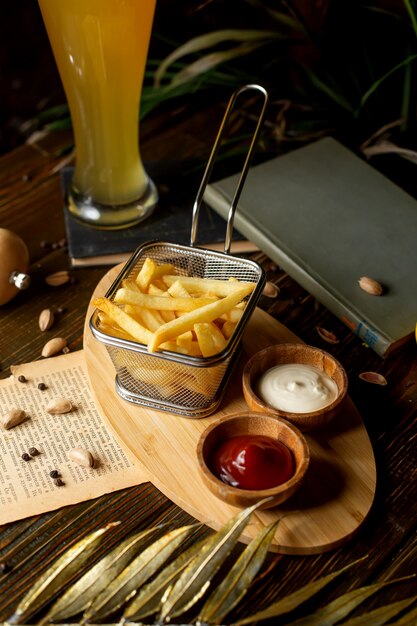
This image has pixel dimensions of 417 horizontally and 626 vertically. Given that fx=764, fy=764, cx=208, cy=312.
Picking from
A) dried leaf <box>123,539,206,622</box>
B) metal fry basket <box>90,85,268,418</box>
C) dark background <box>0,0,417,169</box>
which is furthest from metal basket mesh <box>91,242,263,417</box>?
dark background <box>0,0,417,169</box>

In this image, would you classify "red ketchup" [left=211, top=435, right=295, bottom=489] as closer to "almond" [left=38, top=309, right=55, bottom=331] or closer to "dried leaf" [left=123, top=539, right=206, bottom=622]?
"dried leaf" [left=123, top=539, right=206, bottom=622]

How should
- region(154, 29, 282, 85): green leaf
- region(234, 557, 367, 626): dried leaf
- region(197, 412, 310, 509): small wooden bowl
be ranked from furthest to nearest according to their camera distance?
region(154, 29, 282, 85): green leaf, region(197, 412, 310, 509): small wooden bowl, region(234, 557, 367, 626): dried leaf

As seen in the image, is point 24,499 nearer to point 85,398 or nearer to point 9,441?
point 9,441

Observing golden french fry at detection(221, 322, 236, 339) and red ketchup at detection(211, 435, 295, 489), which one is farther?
golden french fry at detection(221, 322, 236, 339)

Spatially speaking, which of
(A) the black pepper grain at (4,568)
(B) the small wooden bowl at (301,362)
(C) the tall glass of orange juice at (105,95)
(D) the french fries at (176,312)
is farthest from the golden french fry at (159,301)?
(C) the tall glass of orange juice at (105,95)

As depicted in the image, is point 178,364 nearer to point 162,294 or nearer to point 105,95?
point 162,294

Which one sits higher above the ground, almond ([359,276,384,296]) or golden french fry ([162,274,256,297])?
golden french fry ([162,274,256,297])

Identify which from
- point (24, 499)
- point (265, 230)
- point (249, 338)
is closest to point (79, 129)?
point (265, 230)

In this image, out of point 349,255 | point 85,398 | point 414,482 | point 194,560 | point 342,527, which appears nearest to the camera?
point 194,560
